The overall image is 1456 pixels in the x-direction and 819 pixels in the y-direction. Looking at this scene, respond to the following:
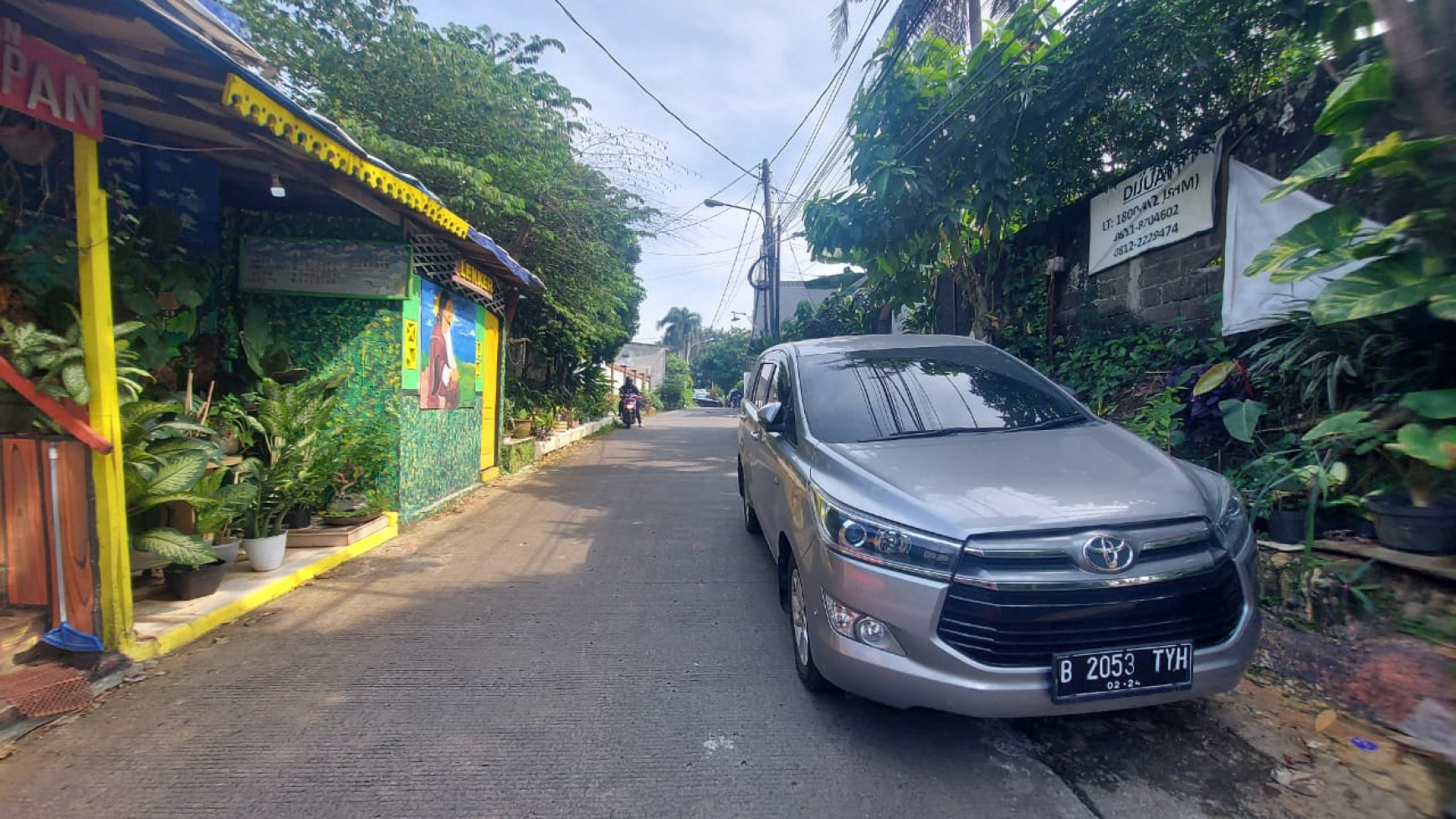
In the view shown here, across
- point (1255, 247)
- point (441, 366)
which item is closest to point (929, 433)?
point (1255, 247)

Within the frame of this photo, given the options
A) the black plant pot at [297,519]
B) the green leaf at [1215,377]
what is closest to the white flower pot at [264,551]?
the black plant pot at [297,519]

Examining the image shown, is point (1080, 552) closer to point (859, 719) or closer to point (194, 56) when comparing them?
point (859, 719)

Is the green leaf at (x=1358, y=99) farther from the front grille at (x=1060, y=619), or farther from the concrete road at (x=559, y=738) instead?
the concrete road at (x=559, y=738)

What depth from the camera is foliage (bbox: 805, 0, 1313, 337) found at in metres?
5.32

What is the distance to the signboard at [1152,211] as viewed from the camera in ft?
17.7

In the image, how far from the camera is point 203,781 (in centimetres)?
233

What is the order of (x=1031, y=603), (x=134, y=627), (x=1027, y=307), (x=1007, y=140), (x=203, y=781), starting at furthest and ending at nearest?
1. (x=1027, y=307)
2. (x=1007, y=140)
3. (x=134, y=627)
4. (x=203, y=781)
5. (x=1031, y=603)

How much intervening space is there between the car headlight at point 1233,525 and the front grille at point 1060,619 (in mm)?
204

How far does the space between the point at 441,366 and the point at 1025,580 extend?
6.31 metres

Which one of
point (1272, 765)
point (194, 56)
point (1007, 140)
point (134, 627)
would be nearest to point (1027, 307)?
point (1007, 140)

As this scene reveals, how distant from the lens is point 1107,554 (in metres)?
2.18

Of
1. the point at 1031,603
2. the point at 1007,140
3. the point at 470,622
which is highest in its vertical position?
the point at 1007,140

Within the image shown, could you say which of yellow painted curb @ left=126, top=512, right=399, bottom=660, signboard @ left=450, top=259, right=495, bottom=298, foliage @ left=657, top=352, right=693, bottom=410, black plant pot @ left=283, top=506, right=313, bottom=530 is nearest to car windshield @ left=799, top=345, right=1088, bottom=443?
yellow painted curb @ left=126, top=512, right=399, bottom=660

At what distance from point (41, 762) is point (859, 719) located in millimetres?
3130
